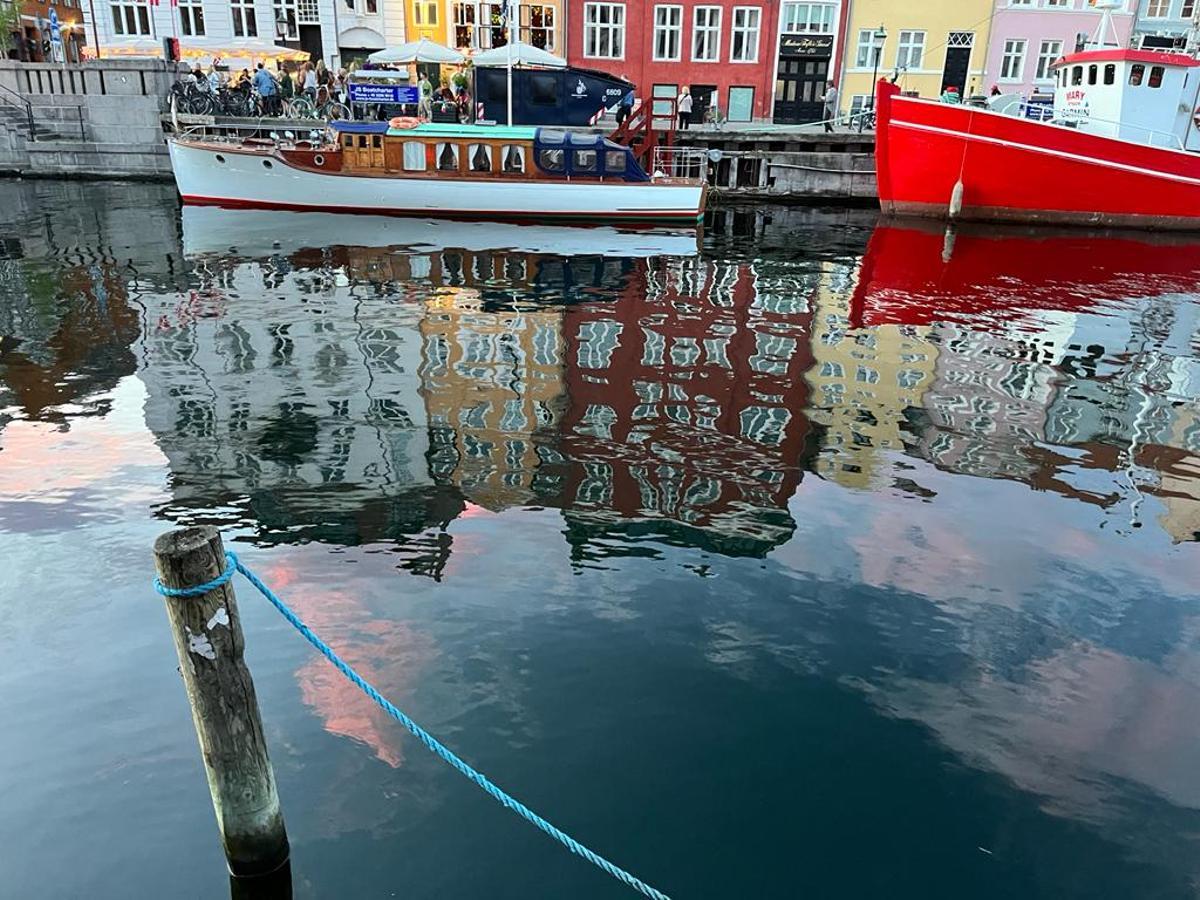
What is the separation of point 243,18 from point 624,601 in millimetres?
45310

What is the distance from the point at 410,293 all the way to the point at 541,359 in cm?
552

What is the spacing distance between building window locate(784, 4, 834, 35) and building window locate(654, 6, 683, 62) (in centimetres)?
498

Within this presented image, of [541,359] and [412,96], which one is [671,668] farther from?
[412,96]

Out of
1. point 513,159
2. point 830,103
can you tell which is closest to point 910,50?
point 830,103

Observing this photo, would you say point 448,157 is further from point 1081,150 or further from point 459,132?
point 1081,150

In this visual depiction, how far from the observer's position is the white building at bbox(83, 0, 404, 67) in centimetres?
4238

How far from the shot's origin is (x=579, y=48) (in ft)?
144

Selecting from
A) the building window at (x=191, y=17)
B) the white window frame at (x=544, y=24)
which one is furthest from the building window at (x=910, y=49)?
the building window at (x=191, y=17)

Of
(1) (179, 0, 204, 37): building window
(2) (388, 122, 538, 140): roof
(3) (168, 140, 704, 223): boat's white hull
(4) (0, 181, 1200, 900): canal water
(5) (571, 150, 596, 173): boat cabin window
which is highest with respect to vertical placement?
(1) (179, 0, 204, 37): building window

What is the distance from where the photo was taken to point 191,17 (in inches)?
1687

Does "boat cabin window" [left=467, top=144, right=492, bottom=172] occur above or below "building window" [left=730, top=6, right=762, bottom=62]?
below

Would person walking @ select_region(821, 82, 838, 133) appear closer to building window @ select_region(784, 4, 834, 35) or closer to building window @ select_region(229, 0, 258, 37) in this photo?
building window @ select_region(784, 4, 834, 35)

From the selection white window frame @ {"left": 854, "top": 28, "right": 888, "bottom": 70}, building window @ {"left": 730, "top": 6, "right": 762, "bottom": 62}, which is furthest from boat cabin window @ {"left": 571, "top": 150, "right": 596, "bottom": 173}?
white window frame @ {"left": 854, "top": 28, "right": 888, "bottom": 70}

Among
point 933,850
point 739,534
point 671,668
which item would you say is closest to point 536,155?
point 739,534
